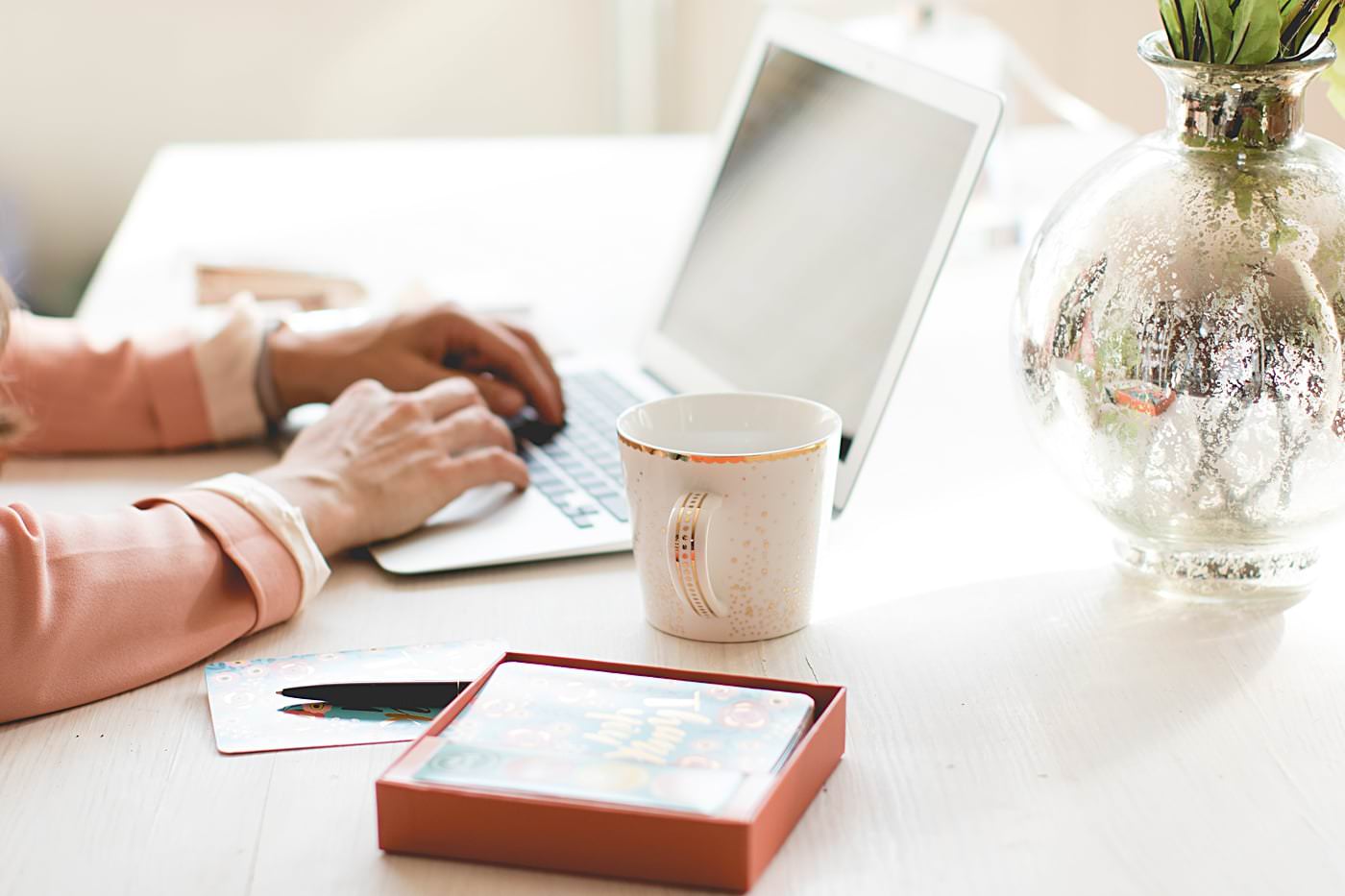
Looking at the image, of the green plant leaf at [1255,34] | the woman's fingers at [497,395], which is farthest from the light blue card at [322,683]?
the green plant leaf at [1255,34]

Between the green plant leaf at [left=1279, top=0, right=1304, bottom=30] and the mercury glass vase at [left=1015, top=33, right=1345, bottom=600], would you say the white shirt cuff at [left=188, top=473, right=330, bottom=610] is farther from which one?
the green plant leaf at [left=1279, top=0, right=1304, bottom=30]

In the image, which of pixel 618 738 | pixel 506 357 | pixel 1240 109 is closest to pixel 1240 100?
pixel 1240 109

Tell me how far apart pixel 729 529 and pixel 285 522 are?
0.79 ft

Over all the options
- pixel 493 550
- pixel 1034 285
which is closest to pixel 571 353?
pixel 493 550

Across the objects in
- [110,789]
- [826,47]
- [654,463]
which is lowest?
[110,789]

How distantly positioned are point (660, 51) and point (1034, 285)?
2544 mm

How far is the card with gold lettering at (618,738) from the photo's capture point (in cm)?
48

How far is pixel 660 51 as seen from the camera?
10.2 ft

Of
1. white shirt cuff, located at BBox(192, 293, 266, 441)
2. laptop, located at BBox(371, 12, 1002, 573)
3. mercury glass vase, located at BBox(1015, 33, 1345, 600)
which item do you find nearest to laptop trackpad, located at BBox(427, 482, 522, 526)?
laptop, located at BBox(371, 12, 1002, 573)

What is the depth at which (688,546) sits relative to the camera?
62 cm

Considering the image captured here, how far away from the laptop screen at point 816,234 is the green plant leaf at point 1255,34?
0.63ft

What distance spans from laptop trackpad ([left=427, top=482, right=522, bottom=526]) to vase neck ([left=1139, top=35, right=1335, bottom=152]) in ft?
1.43

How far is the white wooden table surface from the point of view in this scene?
0.48 metres

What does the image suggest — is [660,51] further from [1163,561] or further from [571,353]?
[1163,561]
